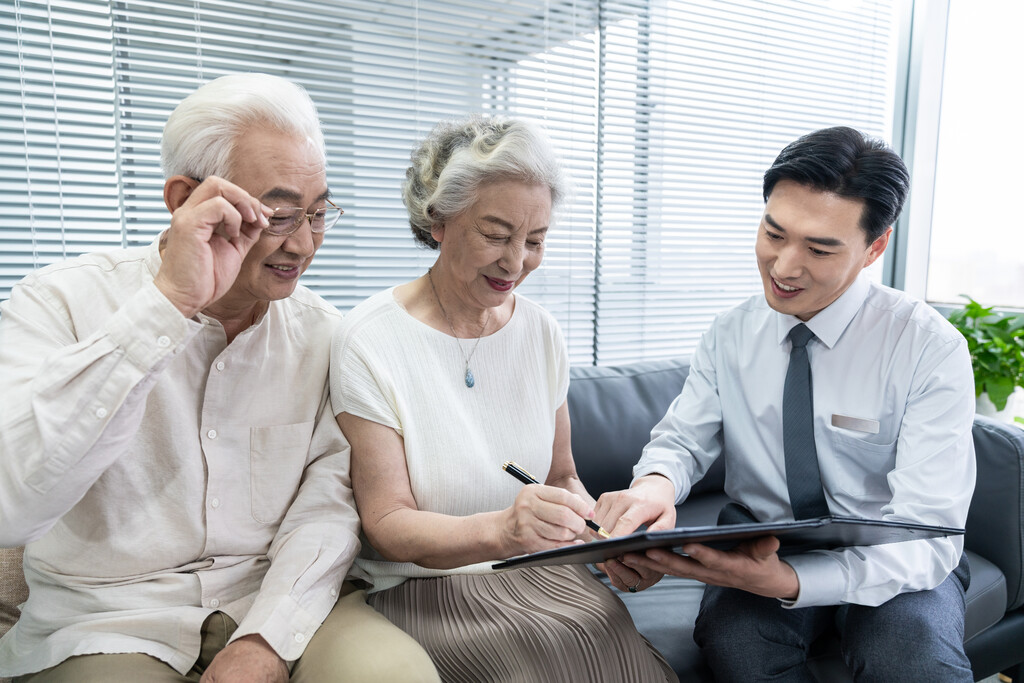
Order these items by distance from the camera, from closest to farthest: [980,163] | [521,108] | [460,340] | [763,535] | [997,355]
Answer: [763,535]
[460,340]
[521,108]
[997,355]
[980,163]

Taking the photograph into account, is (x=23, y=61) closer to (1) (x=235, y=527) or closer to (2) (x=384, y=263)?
(2) (x=384, y=263)

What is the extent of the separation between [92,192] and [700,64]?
2336 millimetres

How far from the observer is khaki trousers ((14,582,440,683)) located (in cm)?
107

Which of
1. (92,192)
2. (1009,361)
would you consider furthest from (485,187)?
(1009,361)

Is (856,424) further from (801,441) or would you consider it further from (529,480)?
(529,480)

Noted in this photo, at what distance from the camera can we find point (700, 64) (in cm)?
299

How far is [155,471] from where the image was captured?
1221mm

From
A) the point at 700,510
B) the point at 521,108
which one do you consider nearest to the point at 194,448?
the point at 700,510

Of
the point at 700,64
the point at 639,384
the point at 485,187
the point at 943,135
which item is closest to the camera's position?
the point at 485,187

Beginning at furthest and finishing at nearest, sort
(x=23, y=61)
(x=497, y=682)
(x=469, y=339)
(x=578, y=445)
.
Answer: (x=578, y=445), (x=23, y=61), (x=469, y=339), (x=497, y=682)

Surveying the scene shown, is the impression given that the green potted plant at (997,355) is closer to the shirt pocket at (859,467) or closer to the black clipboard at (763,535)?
the shirt pocket at (859,467)

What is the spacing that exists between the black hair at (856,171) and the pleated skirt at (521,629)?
956mm

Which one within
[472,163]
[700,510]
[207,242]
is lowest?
[700,510]

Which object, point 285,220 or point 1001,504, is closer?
point 285,220
